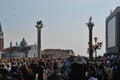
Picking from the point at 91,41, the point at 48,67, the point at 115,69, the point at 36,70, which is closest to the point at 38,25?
the point at 91,41

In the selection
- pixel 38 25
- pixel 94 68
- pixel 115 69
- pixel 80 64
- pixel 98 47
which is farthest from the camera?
pixel 38 25

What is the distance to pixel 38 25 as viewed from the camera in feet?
234

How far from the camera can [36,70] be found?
90.2ft

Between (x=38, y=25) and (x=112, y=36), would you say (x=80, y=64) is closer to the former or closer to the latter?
(x=38, y=25)

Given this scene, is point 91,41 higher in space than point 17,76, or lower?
higher

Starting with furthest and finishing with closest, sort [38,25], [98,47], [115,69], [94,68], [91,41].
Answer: [38,25], [91,41], [98,47], [94,68], [115,69]

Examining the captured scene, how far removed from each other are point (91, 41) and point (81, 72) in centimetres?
4858

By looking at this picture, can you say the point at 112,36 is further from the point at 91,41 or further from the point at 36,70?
the point at 36,70

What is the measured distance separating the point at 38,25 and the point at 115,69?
5407 cm

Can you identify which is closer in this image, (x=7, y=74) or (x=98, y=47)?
(x=7, y=74)

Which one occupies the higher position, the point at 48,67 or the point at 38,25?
the point at 38,25

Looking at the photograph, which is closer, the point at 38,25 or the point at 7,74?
the point at 7,74

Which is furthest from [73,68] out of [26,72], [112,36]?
[112,36]

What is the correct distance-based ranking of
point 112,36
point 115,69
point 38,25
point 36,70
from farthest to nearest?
point 112,36 → point 38,25 → point 36,70 → point 115,69
